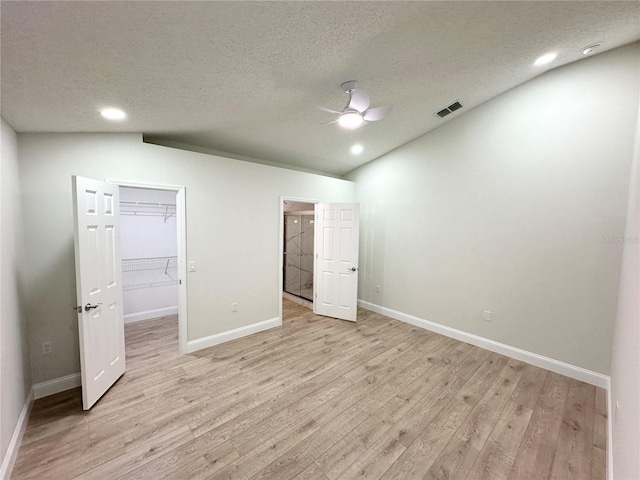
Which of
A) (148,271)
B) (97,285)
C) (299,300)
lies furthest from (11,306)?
(299,300)

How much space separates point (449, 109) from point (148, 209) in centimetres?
505

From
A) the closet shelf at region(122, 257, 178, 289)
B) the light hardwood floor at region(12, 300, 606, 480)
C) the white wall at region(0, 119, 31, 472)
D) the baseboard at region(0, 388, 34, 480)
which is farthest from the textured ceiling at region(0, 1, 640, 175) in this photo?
the light hardwood floor at region(12, 300, 606, 480)

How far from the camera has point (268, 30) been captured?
Result: 158 centimetres

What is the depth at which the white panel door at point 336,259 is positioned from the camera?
4.26 meters

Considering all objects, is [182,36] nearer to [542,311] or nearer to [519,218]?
[519,218]

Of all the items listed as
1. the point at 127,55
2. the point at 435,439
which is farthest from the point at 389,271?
the point at 127,55

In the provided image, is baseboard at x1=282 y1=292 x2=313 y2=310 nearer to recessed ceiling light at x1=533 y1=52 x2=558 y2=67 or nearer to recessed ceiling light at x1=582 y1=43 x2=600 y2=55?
recessed ceiling light at x1=533 y1=52 x2=558 y2=67

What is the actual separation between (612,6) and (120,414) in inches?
208

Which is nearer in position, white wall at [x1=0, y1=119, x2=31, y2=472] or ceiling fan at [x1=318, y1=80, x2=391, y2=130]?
white wall at [x1=0, y1=119, x2=31, y2=472]

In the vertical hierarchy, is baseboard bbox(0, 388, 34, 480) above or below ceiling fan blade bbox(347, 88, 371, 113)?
below

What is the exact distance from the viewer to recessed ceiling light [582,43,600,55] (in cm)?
237

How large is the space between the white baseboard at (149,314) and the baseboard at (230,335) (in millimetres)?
1742

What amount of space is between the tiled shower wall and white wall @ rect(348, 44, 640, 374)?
2214 millimetres

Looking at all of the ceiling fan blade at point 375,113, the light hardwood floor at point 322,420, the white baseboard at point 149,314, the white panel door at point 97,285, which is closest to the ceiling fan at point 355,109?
the ceiling fan blade at point 375,113
